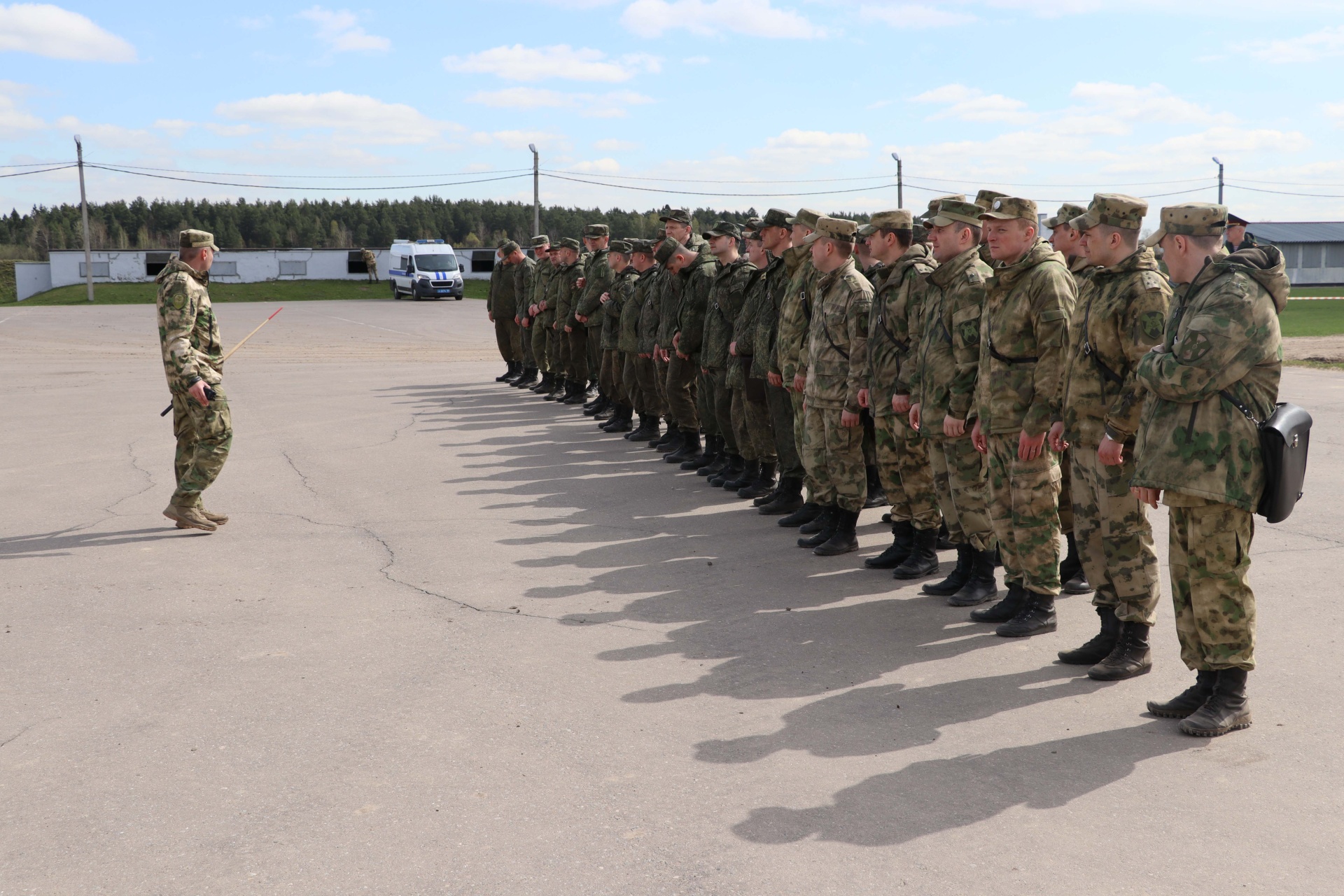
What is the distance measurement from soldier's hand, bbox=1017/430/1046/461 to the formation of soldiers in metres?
0.01

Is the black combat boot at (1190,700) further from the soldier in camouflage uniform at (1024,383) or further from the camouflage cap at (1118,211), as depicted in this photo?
the camouflage cap at (1118,211)

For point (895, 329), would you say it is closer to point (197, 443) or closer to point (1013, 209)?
point (1013, 209)

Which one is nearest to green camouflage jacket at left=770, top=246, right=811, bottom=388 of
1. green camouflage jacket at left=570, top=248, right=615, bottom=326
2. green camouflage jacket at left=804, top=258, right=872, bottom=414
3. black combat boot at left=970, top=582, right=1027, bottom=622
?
green camouflage jacket at left=804, top=258, right=872, bottom=414

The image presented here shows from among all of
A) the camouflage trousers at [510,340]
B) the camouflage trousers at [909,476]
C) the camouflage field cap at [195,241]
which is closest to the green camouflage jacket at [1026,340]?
the camouflage trousers at [909,476]

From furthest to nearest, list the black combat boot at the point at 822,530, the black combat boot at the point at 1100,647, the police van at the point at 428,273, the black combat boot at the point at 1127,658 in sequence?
1. the police van at the point at 428,273
2. the black combat boot at the point at 822,530
3. the black combat boot at the point at 1100,647
4. the black combat boot at the point at 1127,658

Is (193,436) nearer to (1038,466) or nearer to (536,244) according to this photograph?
(1038,466)

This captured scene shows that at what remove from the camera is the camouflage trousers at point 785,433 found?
28.0 feet

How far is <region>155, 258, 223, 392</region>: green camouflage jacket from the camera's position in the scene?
25.5ft

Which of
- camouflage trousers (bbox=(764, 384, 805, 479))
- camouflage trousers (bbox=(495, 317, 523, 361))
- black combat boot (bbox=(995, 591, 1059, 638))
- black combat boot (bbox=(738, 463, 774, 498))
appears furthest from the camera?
camouflage trousers (bbox=(495, 317, 523, 361))

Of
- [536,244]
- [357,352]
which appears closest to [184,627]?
[536,244]

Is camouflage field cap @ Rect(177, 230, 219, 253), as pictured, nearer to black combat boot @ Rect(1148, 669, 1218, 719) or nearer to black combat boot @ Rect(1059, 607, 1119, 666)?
black combat boot @ Rect(1059, 607, 1119, 666)

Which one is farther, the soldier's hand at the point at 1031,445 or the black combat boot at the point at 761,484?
the black combat boot at the point at 761,484

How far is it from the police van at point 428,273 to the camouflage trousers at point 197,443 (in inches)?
1553

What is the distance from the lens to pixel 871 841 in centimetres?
358
